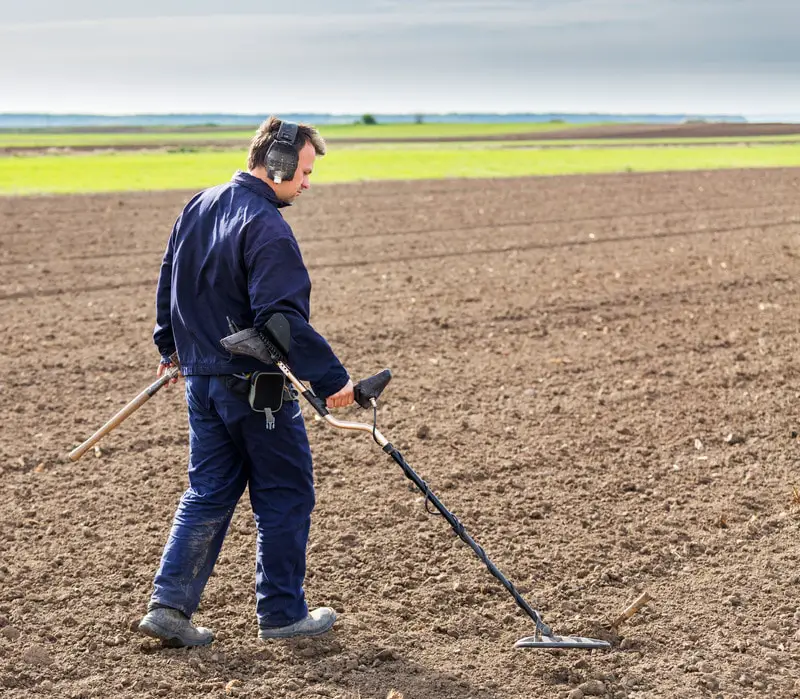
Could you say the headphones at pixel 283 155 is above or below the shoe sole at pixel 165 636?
above

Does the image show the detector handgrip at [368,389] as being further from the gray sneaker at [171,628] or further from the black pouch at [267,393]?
the gray sneaker at [171,628]

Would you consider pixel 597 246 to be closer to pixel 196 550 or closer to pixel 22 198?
pixel 196 550

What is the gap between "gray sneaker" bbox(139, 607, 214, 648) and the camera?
15.1 feet

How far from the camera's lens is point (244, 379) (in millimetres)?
4438

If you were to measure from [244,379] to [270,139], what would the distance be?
1.03 m

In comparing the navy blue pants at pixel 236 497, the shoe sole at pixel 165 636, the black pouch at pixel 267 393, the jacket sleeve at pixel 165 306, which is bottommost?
the shoe sole at pixel 165 636

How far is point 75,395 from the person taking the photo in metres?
8.70

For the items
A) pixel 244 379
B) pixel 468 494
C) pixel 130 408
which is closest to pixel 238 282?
pixel 244 379

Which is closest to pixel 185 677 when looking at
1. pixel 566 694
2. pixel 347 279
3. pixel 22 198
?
pixel 566 694

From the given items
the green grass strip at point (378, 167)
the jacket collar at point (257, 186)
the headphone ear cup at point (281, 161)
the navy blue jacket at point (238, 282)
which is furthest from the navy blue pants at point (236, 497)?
the green grass strip at point (378, 167)

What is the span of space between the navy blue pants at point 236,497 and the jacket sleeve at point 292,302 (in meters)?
0.30

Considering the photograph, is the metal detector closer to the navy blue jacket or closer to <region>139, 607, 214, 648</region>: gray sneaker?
the navy blue jacket

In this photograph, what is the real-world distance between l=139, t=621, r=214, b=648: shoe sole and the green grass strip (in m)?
25.7

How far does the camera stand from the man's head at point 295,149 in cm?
438
